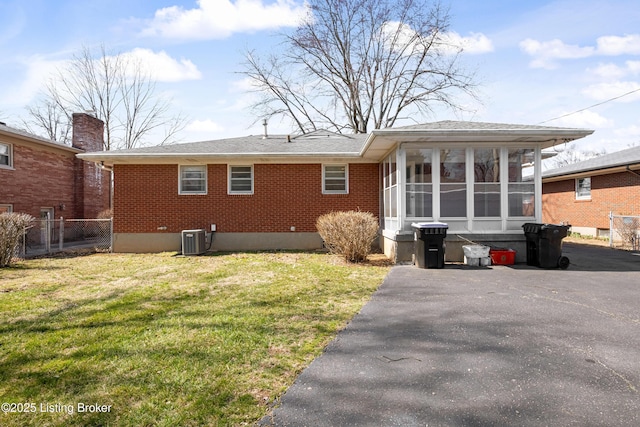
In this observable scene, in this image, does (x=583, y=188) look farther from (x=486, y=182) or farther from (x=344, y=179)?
(x=344, y=179)

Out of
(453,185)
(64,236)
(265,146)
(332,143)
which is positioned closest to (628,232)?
(453,185)

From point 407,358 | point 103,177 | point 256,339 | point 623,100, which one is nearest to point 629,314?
point 407,358

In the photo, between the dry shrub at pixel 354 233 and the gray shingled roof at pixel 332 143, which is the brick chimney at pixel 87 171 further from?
the dry shrub at pixel 354 233

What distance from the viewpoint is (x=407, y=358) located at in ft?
11.0

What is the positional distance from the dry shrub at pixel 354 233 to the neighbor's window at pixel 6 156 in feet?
43.0

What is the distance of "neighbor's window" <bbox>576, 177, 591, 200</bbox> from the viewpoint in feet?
53.8

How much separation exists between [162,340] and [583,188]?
19.6 m

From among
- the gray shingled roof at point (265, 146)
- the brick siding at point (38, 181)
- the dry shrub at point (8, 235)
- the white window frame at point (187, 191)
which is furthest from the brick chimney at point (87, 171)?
the dry shrub at point (8, 235)

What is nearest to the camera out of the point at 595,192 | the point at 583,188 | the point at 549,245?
the point at 549,245

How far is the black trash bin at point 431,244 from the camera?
8039 millimetres

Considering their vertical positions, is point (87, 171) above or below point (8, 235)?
above

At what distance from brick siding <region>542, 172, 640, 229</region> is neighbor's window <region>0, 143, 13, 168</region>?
24.2 metres

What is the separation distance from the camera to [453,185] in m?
9.07

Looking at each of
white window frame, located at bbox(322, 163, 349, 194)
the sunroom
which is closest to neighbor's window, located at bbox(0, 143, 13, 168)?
white window frame, located at bbox(322, 163, 349, 194)
